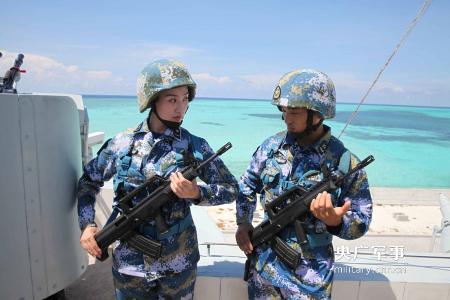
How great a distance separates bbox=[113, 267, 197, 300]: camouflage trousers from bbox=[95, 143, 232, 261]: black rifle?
0.19 metres

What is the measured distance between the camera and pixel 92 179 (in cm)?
229

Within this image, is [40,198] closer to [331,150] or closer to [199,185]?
[199,185]

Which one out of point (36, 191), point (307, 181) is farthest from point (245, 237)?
point (36, 191)

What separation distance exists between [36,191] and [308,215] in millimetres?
1734

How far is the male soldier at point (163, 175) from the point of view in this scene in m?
2.13

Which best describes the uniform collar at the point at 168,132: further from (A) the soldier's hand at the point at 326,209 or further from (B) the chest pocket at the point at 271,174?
(A) the soldier's hand at the point at 326,209

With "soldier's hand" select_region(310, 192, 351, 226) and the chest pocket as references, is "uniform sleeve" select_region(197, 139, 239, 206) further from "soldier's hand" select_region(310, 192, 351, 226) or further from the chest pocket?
"soldier's hand" select_region(310, 192, 351, 226)

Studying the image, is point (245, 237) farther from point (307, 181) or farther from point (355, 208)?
point (355, 208)

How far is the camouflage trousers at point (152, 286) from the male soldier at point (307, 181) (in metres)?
0.43

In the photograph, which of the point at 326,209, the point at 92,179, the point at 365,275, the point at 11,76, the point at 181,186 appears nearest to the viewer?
the point at 326,209

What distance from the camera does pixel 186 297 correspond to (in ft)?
7.26

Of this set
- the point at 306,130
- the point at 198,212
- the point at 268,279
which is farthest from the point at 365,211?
the point at 198,212

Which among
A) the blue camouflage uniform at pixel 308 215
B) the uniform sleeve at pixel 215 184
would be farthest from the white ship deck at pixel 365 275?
the uniform sleeve at pixel 215 184

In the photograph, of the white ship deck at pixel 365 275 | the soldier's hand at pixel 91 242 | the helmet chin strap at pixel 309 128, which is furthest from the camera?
the white ship deck at pixel 365 275
